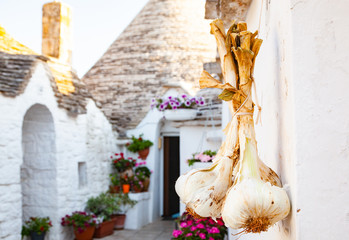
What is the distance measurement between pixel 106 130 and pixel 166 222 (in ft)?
9.43

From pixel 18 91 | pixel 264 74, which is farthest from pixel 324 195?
pixel 18 91

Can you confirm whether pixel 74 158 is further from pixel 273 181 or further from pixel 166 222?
pixel 273 181

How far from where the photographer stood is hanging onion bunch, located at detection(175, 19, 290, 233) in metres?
1.19

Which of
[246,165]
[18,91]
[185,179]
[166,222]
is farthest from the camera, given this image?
[166,222]

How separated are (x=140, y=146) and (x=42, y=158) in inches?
121

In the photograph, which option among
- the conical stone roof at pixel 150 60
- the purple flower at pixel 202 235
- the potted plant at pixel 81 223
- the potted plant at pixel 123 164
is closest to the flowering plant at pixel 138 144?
the potted plant at pixel 123 164

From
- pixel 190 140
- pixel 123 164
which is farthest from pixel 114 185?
pixel 190 140

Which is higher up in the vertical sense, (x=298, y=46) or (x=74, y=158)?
(x=298, y=46)

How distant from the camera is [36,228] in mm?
6336

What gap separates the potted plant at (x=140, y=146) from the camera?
9508mm

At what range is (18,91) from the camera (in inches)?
224

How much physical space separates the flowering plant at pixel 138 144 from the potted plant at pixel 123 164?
0.35 meters

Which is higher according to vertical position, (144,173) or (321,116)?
(321,116)

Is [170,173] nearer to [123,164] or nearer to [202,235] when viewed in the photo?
[123,164]
